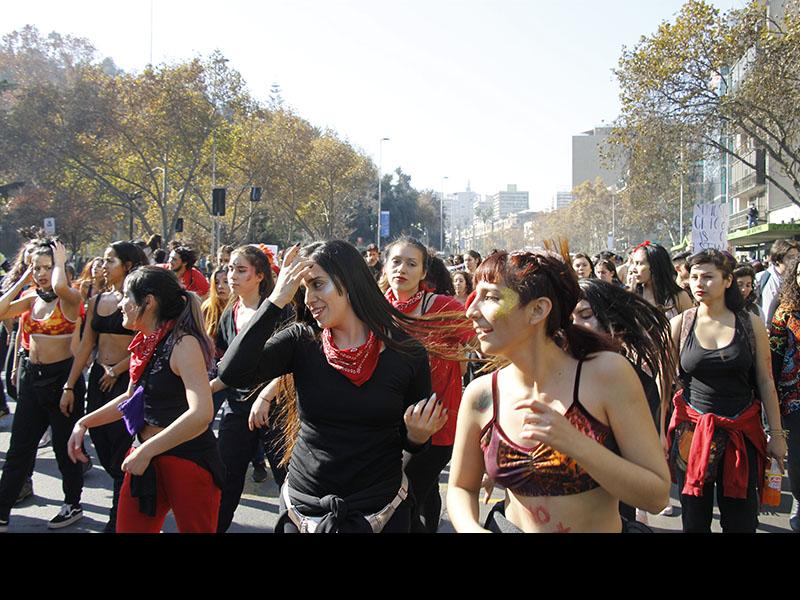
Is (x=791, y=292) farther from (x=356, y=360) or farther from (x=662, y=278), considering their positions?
(x=356, y=360)

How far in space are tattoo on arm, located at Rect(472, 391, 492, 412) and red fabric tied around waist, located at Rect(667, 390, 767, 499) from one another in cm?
220

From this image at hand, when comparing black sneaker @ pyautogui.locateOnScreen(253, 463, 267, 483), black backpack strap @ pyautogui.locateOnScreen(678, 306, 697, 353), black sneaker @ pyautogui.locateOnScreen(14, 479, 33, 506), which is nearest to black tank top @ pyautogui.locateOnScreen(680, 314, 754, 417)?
black backpack strap @ pyautogui.locateOnScreen(678, 306, 697, 353)

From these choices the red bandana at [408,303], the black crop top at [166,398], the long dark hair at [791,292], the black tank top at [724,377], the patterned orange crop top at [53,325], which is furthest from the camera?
the patterned orange crop top at [53,325]

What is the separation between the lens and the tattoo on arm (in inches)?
85.9

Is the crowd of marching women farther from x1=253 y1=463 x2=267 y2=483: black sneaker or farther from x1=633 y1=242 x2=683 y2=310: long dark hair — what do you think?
x1=253 y1=463 x2=267 y2=483: black sneaker

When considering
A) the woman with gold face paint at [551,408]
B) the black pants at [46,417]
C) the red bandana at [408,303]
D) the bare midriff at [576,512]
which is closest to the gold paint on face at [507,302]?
the woman with gold face paint at [551,408]

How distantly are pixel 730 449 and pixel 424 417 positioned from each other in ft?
6.97

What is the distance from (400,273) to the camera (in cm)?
489

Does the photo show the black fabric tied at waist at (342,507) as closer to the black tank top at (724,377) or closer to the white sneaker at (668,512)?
the black tank top at (724,377)

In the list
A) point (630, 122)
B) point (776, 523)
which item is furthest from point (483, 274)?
point (630, 122)

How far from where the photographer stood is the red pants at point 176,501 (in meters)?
3.30
